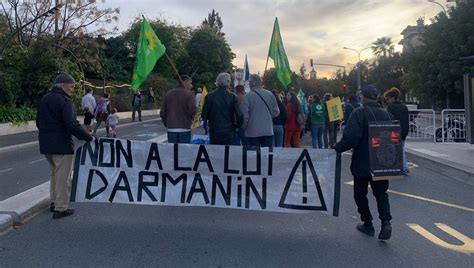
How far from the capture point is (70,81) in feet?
23.1

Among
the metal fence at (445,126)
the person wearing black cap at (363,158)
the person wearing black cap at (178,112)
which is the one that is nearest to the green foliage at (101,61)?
the metal fence at (445,126)

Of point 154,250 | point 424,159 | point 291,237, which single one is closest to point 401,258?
point 291,237

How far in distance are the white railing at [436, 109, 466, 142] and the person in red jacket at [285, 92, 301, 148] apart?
8.06 m

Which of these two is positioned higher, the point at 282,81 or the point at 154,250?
the point at 282,81

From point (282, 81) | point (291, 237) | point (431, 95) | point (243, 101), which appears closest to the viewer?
point (291, 237)

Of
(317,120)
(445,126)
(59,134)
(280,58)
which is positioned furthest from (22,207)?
(445,126)

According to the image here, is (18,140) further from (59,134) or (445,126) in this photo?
(445,126)

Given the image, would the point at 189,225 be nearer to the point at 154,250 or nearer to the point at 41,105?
the point at 154,250

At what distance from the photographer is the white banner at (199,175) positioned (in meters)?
6.60

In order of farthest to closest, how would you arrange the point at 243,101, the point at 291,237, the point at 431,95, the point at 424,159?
1. the point at 431,95
2. the point at 424,159
3. the point at 243,101
4. the point at 291,237

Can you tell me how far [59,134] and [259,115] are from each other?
10.6 feet

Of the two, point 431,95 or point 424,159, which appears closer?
point 424,159

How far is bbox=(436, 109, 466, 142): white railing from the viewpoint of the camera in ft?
60.1

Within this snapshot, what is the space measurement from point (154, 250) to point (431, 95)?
3500cm
